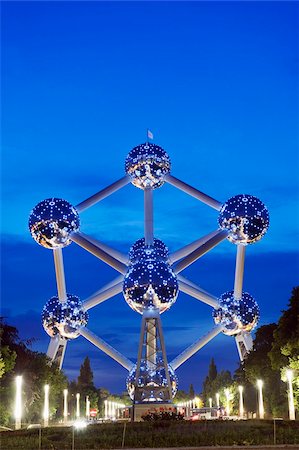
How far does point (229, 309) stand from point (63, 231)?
18551 millimetres

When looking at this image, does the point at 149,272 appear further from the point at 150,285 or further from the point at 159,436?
the point at 159,436

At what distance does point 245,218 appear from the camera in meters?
64.2

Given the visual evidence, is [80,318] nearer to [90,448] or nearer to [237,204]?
[237,204]

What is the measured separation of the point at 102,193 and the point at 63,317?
1246cm

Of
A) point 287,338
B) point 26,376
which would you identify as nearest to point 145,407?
point 26,376

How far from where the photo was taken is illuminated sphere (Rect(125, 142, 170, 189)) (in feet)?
212

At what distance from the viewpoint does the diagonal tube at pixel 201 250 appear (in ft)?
219

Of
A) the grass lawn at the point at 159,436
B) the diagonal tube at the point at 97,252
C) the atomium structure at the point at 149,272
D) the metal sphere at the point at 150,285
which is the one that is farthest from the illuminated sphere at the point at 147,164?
the grass lawn at the point at 159,436

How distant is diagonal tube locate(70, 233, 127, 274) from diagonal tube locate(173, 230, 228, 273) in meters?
5.11

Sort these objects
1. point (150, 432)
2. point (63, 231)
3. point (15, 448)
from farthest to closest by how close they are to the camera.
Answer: point (63, 231) → point (150, 432) → point (15, 448)

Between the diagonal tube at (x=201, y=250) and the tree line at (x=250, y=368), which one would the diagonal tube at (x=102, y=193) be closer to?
the diagonal tube at (x=201, y=250)

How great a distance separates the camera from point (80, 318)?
226 feet

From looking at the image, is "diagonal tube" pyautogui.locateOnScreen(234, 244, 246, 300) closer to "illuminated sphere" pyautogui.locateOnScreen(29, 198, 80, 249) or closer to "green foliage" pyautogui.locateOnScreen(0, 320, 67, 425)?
"illuminated sphere" pyautogui.locateOnScreen(29, 198, 80, 249)

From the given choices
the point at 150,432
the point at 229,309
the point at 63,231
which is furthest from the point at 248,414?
the point at 150,432
